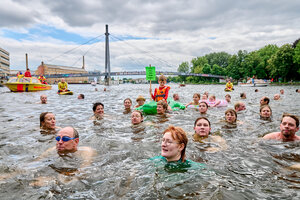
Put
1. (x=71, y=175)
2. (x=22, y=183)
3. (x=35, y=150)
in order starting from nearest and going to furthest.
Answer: (x=22, y=183) → (x=71, y=175) → (x=35, y=150)

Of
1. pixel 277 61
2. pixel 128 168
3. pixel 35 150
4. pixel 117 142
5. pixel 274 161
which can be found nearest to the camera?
pixel 128 168

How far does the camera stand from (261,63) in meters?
68.1

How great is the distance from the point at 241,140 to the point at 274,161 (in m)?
1.54

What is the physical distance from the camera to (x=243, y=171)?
360cm

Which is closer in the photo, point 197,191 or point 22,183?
point 197,191

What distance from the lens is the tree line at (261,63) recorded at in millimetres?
51844

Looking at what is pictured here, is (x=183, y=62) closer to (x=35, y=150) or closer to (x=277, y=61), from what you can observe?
(x=277, y=61)

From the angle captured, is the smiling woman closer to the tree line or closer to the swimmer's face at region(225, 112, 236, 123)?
the swimmer's face at region(225, 112, 236, 123)

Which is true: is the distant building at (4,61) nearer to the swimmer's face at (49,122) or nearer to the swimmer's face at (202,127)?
the swimmer's face at (49,122)

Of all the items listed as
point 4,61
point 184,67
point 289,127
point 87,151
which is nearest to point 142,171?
point 87,151

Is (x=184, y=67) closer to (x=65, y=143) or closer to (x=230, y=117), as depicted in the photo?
(x=230, y=117)

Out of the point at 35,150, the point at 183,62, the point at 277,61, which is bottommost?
the point at 35,150

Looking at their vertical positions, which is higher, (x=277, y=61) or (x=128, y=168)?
(x=277, y=61)

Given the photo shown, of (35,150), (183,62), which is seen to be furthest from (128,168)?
(183,62)
